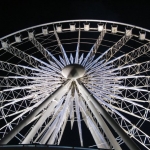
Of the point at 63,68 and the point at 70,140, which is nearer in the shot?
the point at 63,68

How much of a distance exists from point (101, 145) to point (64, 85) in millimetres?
4553

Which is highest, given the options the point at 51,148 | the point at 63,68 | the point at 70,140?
the point at 63,68

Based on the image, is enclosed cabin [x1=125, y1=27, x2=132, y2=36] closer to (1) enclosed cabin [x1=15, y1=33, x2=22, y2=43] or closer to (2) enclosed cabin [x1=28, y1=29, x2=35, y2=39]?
(2) enclosed cabin [x1=28, y1=29, x2=35, y2=39]

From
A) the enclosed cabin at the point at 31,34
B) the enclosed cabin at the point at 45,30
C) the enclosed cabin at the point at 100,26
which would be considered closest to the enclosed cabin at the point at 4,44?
the enclosed cabin at the point at 31,34

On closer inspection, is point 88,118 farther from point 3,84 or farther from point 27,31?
point 27,31

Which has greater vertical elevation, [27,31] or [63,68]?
[27,31]

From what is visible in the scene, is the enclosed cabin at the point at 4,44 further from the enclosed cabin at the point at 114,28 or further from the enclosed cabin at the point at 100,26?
the enclosed cabin at the point at 114,28

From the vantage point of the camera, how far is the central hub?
21.5m

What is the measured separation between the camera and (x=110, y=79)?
72.8 feet

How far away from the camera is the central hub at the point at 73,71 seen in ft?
70.4

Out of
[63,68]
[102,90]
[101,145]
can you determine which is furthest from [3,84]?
[101,145]

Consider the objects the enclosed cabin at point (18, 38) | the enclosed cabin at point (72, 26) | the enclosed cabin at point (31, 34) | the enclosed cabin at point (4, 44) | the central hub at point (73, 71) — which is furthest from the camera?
the enclosed cabin at point (72, 26)

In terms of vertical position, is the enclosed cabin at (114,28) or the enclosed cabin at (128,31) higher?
the enclosed cabin at (114,28)

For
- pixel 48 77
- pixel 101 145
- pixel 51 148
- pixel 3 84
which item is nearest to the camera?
pixel 51 148
